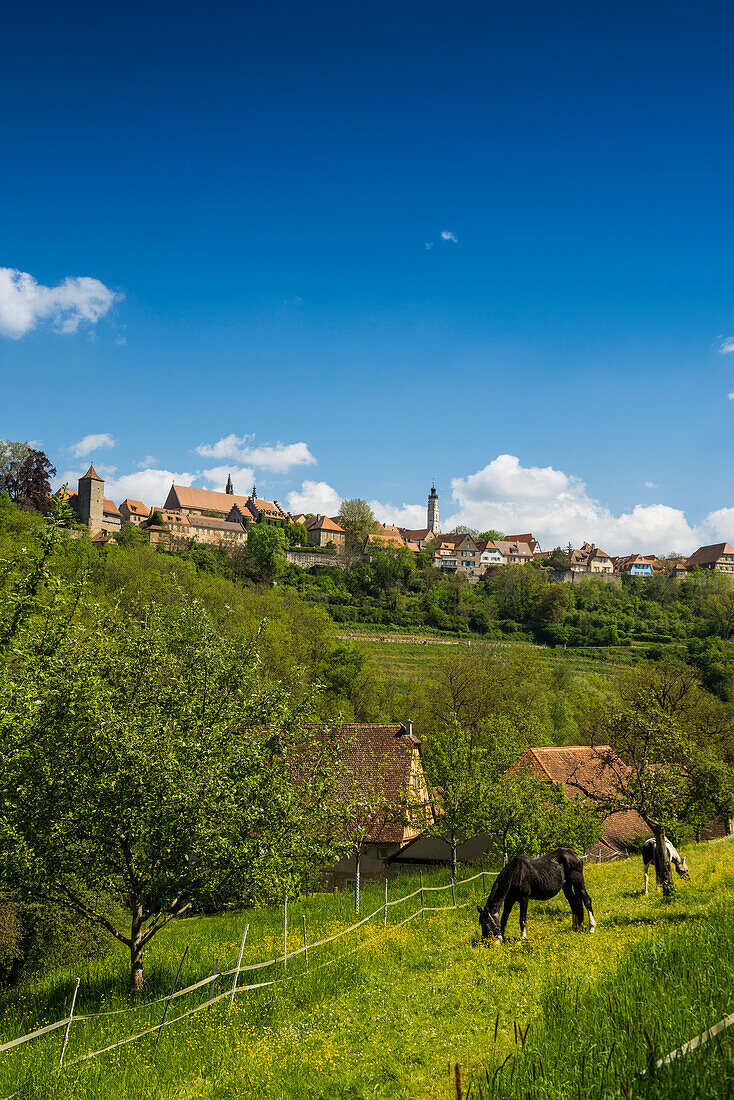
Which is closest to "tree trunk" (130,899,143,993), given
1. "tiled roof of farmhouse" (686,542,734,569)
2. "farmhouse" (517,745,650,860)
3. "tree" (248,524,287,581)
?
"farmhouse" (517,745,650,860)

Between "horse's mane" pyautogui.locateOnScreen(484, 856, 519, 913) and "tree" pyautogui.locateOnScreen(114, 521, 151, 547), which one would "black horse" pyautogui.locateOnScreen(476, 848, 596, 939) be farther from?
"tree" pyautogui.locateOnScreen(114, 521, 151, 547)

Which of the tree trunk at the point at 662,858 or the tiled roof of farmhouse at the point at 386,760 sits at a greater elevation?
the tree trunk at the point at 662,858

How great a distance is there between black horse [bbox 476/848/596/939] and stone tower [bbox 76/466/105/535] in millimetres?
123693

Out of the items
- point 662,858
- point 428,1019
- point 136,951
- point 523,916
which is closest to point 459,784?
point 662,858

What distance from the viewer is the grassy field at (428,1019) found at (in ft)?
18.4

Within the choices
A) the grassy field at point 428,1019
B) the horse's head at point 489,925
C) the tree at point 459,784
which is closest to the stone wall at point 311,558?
the tree at point 459,784

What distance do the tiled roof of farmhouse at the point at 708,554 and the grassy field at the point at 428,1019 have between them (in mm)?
189066

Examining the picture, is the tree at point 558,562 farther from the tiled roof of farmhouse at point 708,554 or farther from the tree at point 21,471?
the tree at point 21,471

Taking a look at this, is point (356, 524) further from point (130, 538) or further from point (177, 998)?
point (177, 998)

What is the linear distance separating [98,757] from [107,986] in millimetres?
5462

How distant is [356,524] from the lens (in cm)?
16100

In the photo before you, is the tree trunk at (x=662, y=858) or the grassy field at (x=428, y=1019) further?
the tree trunk at (x=662, y=858)

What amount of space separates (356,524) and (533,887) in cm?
14820

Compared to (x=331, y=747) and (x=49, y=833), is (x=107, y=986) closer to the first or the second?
(x=49, y=833)
